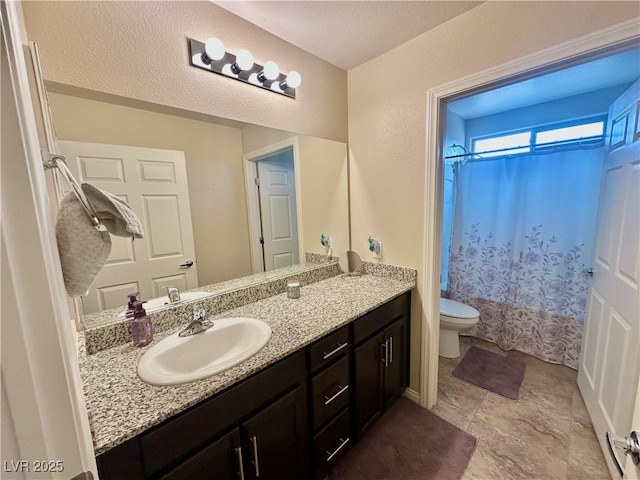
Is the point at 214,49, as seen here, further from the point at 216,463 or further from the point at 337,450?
the point at 337,450

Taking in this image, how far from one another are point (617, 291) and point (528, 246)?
101 centimetres

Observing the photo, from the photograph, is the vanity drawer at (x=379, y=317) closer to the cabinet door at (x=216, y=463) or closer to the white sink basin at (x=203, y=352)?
the white sink basin at (x=203, y=352)

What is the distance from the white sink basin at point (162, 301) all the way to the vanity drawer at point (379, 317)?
0.80 m

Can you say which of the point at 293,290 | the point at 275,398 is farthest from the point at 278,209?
the point at 275,398

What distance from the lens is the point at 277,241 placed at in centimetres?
171

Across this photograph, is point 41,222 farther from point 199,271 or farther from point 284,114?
point 284,114

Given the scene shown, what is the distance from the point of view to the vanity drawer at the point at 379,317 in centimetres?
139

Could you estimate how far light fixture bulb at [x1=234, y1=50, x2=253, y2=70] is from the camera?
1.29 meters

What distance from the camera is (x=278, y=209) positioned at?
1.70 meters

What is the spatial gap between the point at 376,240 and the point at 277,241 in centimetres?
71

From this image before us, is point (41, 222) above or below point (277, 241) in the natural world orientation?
above

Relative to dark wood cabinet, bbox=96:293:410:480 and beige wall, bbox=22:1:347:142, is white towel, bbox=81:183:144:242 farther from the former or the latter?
beige wall, bbox=22:1:347:142

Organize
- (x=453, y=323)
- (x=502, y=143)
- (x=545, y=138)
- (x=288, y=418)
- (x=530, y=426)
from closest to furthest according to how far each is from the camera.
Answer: (x=288, y=418) → (x=530, y=426) → (x=453, y=323) → (x=545, y=138) → (x=502, y=143)

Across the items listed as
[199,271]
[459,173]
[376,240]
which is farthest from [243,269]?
[459,173]
